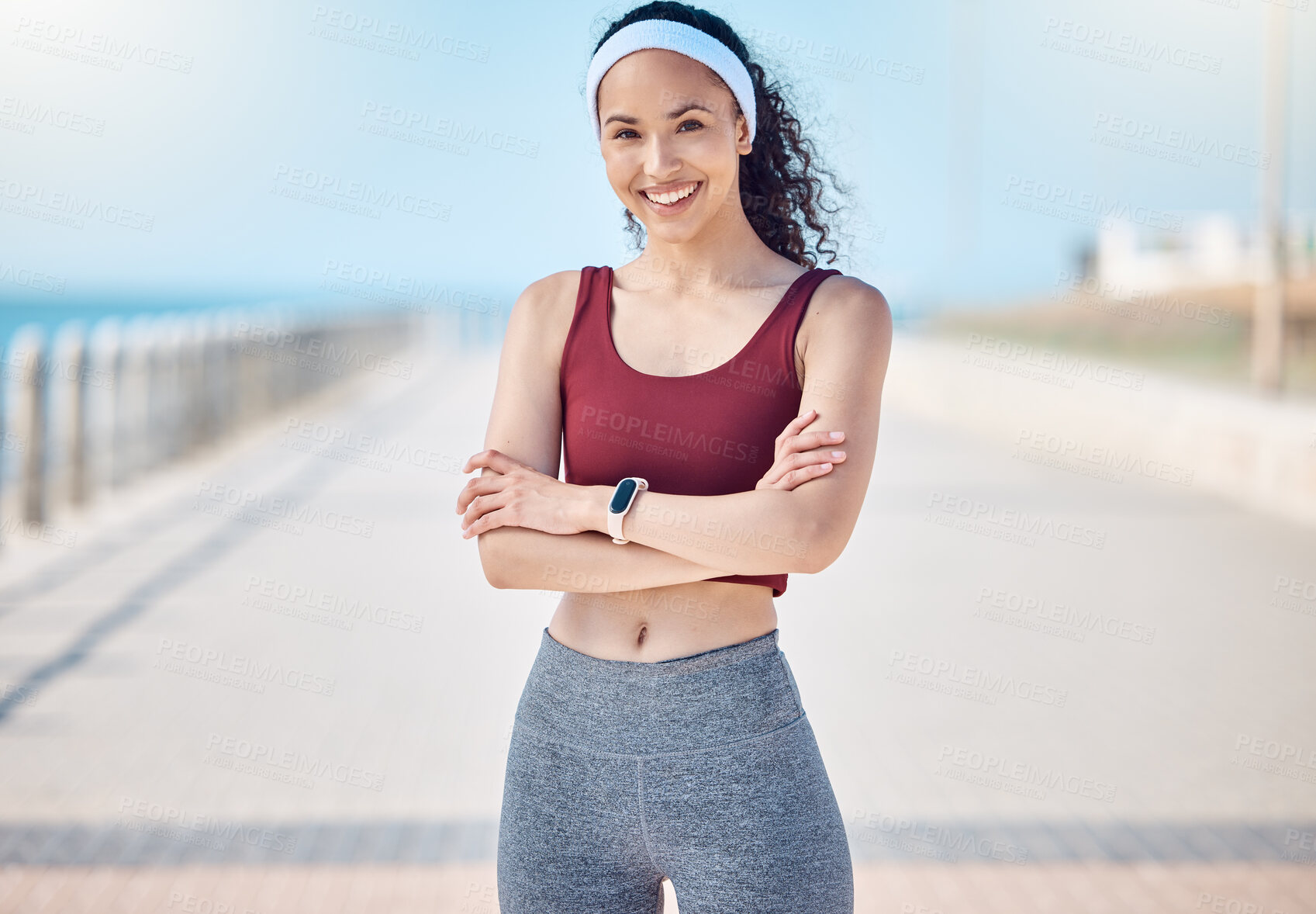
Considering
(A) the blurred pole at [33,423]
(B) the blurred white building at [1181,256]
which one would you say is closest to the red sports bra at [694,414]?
(A) the blurred pole at [33,423]

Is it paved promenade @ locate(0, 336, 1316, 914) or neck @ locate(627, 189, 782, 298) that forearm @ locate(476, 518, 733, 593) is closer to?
neck @ locate(627, 189, 782, 298)

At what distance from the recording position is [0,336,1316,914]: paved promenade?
396cm

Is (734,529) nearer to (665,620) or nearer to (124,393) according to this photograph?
(665,620)

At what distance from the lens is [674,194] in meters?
2.09

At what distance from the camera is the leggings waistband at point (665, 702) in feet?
6.35

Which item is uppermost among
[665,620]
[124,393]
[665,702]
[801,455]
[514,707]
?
[801,455]

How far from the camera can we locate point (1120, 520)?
9711mm

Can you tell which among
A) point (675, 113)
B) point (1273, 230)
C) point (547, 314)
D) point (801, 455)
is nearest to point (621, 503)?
point (801, 455)

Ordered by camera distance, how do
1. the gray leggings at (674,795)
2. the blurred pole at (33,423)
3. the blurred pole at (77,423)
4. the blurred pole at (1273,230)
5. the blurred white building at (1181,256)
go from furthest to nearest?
the blurred white building at (1181,256) < the blurred pole at (1273,230) < the blurred pole at (77,423) < the blurred pole at (33,423) < the gray leggings at (674,795)

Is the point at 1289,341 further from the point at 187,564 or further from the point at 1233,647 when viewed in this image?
the point at 187,564

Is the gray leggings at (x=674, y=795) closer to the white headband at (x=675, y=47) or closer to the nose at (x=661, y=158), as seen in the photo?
the nose at (x=661, y=158)

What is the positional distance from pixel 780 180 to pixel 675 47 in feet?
1.36

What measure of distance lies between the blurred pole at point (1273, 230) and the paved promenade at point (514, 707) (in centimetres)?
295

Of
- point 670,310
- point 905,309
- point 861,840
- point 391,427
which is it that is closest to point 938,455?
point 391,427
